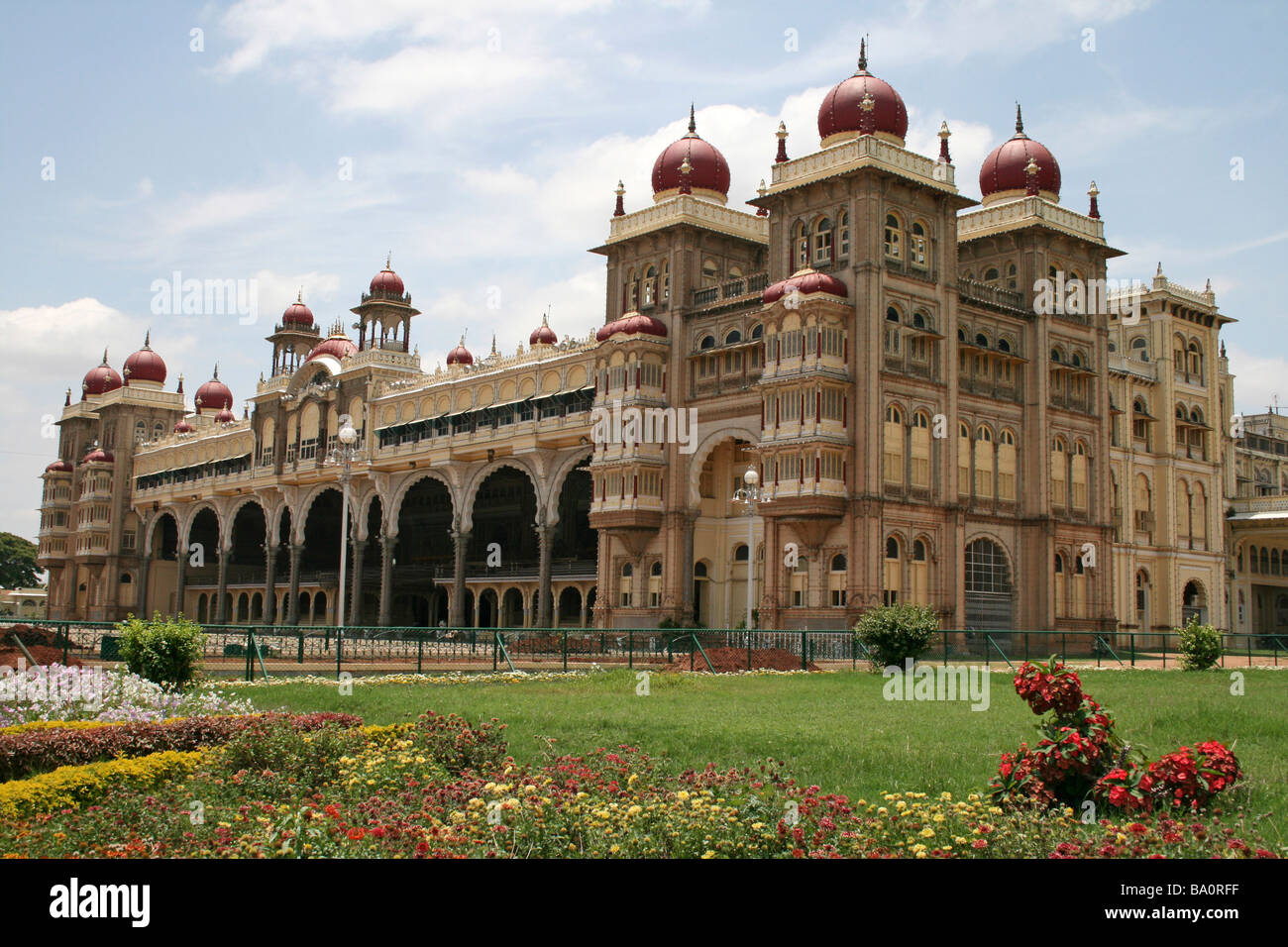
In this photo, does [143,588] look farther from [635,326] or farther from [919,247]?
[919,247]

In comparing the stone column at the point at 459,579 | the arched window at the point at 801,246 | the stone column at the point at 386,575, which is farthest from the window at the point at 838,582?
the stone column at the point at 386,575

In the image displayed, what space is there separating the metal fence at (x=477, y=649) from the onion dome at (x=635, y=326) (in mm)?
17641

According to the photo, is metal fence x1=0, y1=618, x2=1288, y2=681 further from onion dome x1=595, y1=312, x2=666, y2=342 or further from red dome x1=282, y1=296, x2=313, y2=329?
red dome x1=282, y1=296, x2=313, y2=329

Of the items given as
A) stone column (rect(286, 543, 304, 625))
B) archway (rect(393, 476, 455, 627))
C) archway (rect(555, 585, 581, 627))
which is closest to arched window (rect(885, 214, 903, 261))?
archway (rect(555, 585, 581, 627))

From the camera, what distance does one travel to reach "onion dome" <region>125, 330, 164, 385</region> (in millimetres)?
98938

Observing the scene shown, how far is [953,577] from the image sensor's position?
4691 cm

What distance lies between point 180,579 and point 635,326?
54.9 meters

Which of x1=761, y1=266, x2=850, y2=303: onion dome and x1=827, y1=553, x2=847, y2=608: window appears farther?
x1=827, y1=553, x2=847, y2=608: window

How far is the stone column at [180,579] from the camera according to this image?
295 ft

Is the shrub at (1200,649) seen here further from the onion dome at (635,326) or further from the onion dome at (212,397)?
the onion dome at (212,397)

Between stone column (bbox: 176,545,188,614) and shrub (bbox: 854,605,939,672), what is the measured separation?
6869cm

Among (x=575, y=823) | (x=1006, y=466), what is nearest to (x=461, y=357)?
(x=1006, y=466)

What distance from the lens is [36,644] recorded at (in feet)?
86.7
